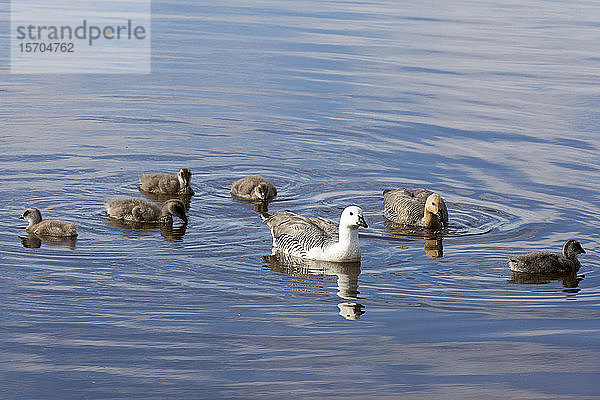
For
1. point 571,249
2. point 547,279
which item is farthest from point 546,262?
point 571,249

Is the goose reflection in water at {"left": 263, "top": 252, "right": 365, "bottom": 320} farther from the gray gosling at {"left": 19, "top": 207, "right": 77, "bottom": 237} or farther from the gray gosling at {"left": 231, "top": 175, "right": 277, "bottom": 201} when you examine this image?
the gray gosling at {"left": 19, "top": 207, "right": 77, "bottom": 237}

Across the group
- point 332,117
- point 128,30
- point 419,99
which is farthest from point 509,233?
point 128,30

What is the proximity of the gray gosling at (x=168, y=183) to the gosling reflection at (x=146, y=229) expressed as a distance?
124cm

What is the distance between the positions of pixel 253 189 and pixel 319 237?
2.30 m

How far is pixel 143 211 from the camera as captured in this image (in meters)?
12.6

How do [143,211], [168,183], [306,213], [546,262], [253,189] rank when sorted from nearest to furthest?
1. [546,262]
2. [143,211]
3. [306,213]
4. [253,189]
5. [168,183]

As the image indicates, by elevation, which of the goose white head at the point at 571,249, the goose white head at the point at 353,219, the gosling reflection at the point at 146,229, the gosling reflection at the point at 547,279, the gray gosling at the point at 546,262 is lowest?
the gosling reflection at the point at 547,279

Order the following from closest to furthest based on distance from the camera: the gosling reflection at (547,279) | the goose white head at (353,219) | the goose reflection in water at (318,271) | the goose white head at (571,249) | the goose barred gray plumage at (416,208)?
the goose reflection in water at (318,271), the gosling reflection at (547,279), the goose white head at (571,249), the goose white head at (353,219), the goose barred gray plumage at (416,208)

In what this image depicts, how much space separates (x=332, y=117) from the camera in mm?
18312

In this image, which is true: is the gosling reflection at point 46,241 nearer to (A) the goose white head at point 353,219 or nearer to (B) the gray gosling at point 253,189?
(B) the gray gosling at point 253,189

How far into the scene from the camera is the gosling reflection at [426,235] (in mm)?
11906

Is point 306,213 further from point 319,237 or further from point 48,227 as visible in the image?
point 48,227

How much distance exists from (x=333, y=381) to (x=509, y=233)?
5.13m

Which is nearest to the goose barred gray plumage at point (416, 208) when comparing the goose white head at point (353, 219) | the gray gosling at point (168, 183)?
the goose white head at point (353, 219)
